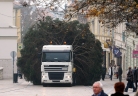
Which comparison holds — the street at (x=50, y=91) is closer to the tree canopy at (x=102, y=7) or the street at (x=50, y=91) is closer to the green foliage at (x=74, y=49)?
the green foliage at (x=74, y=49)

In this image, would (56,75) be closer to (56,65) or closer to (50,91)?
(56,65)

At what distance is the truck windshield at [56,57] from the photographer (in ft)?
157

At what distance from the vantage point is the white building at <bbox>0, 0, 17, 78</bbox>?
71062 millimetres

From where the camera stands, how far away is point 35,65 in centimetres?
5128

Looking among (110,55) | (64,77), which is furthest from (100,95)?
(110,55)

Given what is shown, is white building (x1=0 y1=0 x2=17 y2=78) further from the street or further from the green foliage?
the street

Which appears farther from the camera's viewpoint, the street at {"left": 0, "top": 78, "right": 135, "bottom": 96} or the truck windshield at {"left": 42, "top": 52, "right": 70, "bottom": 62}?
the truck windshield at {"left": 42, "top": 52, "right": 70, "bottom": 62}

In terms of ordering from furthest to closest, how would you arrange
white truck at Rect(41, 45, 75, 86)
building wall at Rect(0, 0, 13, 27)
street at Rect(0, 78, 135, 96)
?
building wall at Rect(0, 0, 13, 27) < white truck at Rect(41, 45, 75, 86) < street at Rect(0, 78, 135, 96)

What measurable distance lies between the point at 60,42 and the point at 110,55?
35552 millimetres

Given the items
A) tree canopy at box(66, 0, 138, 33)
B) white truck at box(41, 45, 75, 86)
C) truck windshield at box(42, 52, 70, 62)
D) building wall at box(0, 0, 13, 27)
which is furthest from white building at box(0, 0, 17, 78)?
tree canopy at box(66, 0, 138, 33)

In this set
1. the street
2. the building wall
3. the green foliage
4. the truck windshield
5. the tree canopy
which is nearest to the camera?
the tree canopy

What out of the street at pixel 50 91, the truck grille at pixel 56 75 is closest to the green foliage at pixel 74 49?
the truck grille at pixel 56 75

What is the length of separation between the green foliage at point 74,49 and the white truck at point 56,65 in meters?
2.88

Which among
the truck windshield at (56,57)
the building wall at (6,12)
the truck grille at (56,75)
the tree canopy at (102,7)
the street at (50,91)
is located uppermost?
the building wall at (6,12)
